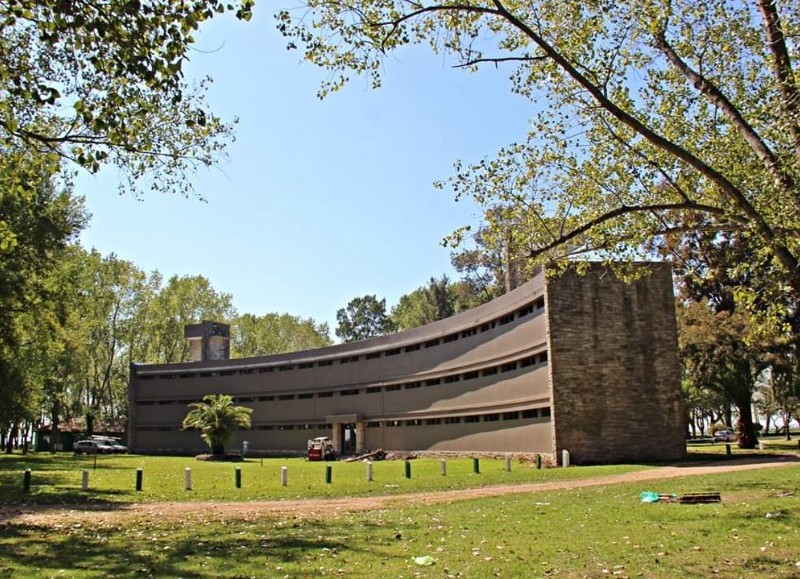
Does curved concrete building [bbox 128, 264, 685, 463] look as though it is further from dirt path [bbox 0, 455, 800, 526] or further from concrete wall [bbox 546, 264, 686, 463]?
dirt path [bbox 0, 455, 800, 526]

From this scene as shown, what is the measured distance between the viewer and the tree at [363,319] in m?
105

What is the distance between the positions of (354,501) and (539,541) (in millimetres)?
9586

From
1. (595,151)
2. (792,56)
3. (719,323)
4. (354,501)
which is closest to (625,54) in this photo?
(595,151)

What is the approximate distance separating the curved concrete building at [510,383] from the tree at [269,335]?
3009cm

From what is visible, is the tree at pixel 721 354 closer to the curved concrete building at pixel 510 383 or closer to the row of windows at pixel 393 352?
the curved concrete building at pixel 510 383

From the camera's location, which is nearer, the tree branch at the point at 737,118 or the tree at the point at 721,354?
the tree branch at the point at 737,118

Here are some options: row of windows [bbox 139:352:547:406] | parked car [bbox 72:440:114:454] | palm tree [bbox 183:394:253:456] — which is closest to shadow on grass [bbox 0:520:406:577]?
row of windows [bbox 139:352:547:406]

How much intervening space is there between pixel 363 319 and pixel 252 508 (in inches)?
3477

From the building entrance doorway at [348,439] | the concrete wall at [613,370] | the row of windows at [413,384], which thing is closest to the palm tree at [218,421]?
the building entrance doorway at [348,439]

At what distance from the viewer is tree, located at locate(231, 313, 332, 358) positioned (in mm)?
89688

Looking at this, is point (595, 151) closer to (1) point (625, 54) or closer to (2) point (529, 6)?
(1) point (625, 54)

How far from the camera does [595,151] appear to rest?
15.1 m

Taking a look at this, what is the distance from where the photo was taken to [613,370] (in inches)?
1283

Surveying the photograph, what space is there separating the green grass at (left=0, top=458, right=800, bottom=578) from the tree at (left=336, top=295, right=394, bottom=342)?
Result: 89.4 metres
